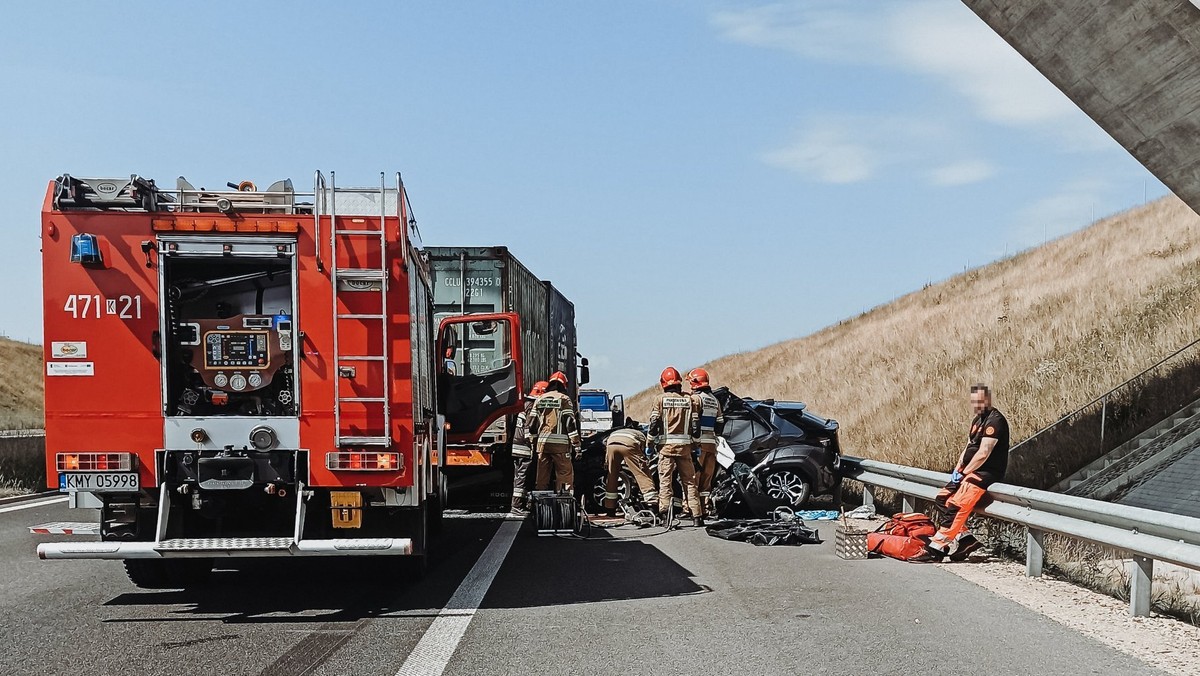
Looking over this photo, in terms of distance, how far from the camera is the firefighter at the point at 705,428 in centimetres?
1338

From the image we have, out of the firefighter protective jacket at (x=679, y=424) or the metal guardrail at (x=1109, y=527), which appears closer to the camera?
the metal guardrail at (x=1109, y=527)

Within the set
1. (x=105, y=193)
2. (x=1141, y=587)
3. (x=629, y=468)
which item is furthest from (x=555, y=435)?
(x=1141, y=587)

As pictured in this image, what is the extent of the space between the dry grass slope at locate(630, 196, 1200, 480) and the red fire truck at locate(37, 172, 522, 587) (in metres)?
12.6

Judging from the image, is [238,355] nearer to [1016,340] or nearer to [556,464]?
[556,464]

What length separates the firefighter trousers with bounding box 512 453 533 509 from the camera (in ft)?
45.7

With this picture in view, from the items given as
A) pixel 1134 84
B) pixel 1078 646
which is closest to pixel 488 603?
pixel 1078 646

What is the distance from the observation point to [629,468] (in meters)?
14.1

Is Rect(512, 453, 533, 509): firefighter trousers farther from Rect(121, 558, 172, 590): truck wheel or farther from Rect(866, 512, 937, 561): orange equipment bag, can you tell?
Rect(121, 558, 172, 590): truck wheel

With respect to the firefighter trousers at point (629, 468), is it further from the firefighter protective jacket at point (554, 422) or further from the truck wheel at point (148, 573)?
the truck wheel at point (148, 573)

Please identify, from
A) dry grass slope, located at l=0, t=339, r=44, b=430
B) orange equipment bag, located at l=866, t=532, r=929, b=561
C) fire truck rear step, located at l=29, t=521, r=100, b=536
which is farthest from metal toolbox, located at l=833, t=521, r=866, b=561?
dry grass slope, located at l=0, t=339, r=44, b=430

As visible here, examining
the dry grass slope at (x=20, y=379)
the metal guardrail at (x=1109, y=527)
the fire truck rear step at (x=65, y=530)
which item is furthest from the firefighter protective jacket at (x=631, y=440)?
the dry grass slope at (x=20, y=379)

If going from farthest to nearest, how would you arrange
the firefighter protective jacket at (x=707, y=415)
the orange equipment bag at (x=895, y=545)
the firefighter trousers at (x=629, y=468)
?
the firefighter trousers at (x=629, y=468)
the firefighter protective jacket at (x=707, y=415)
the orange equipment bag at (x=895, y=545)

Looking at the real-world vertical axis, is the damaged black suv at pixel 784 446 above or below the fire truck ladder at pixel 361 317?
below

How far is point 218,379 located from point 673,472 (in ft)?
21.3
